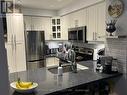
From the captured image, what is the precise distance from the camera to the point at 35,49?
4203mm

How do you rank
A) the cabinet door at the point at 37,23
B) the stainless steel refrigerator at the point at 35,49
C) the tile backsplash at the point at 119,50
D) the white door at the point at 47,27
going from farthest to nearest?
the white door at the point at 47,27, the cabinet door at the point at 37,23, the stainless steel refrigerator at the point at 35,49, the tile backsplash at the point at 119,50

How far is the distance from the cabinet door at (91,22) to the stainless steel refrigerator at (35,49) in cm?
175

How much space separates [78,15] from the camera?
363 cm

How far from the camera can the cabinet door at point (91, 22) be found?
3025mm

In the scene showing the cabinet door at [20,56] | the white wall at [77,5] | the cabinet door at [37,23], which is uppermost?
the white wall at [77,5]

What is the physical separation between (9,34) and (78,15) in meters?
1.88

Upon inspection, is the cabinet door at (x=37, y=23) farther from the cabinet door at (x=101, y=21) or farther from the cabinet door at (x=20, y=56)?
the cabinet door at (x=101, y=21)

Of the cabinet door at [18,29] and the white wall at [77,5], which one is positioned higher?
the white wall at [77,5]

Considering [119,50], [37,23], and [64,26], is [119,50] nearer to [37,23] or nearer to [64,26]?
[64,26]

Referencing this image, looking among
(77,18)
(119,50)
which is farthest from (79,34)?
(119,50)

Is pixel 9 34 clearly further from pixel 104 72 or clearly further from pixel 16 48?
pixel 104 72

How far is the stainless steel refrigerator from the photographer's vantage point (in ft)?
13.3

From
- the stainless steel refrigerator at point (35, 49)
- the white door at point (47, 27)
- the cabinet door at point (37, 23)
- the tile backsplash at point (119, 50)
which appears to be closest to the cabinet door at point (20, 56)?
the stainless steel refrigerator at point (35, 49)

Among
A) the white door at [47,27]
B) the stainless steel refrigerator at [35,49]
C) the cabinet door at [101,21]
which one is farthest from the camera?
the white door at [47,27]
